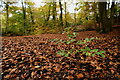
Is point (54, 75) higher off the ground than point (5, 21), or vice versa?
point (5, 21)

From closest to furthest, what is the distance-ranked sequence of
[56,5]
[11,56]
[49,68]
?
[49,68] < [11,56] < [56,5]

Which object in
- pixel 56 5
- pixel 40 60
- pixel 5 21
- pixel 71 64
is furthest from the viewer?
pixel 56 5

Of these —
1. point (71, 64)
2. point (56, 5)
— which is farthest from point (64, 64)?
point (56, 5)

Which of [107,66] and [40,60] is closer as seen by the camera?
[107,66]

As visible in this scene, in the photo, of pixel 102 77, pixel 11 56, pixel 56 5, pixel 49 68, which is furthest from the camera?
pixel 56 5

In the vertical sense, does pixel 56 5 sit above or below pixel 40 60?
above

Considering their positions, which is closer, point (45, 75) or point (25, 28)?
point (45, 75)

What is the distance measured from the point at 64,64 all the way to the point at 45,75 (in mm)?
623

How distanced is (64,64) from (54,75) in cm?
50

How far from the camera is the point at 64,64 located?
237 centimetres

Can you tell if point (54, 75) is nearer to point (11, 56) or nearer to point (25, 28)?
point (11, 56)

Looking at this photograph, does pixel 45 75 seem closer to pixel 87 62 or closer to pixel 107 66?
pixel 87 62

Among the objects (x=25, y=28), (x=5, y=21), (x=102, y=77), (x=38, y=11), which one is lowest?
(x=102, y=77)

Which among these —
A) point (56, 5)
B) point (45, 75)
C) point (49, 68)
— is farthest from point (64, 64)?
point (56, 5)
